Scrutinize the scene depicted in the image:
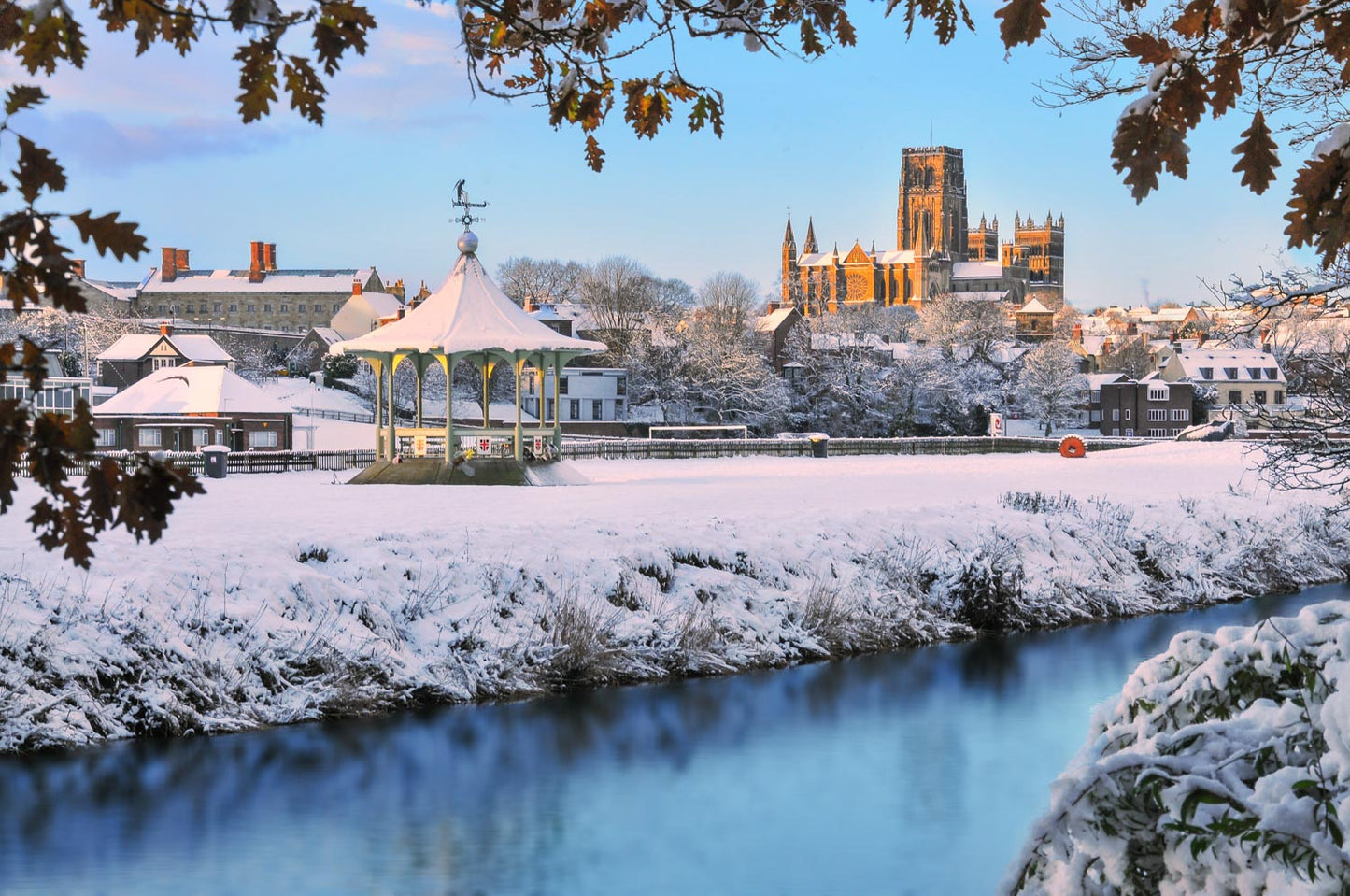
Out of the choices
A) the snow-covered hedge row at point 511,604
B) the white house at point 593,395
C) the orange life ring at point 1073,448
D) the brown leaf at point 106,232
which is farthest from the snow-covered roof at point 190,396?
the brown leaf at point 106,232

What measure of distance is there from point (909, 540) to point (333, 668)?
29.5ft

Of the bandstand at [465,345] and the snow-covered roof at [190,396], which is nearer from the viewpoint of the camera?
the bandstand at [465,345]

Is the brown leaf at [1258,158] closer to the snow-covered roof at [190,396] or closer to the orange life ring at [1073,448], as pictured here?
the snow-covered roof at [190,396]

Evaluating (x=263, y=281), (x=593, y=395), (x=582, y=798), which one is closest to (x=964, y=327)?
(x=593, y=395)

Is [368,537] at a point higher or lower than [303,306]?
lower

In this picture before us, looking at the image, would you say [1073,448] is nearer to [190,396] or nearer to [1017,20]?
[190,396]

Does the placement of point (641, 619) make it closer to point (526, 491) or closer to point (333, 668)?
point (333, 668)

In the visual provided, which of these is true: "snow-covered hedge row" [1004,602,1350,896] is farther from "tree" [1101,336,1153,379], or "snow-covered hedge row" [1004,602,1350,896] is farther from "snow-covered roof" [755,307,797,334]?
"tree" [1101,336,1153,379]

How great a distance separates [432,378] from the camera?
272 feet

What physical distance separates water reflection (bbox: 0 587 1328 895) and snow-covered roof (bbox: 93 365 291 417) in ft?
126

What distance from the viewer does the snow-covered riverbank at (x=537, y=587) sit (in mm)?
13398

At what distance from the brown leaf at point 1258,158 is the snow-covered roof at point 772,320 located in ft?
270

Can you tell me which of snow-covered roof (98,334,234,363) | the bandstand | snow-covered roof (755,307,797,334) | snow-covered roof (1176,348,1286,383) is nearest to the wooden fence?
the bandstand

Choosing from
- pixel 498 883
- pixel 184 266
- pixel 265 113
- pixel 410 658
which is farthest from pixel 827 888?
pixel 184 266
